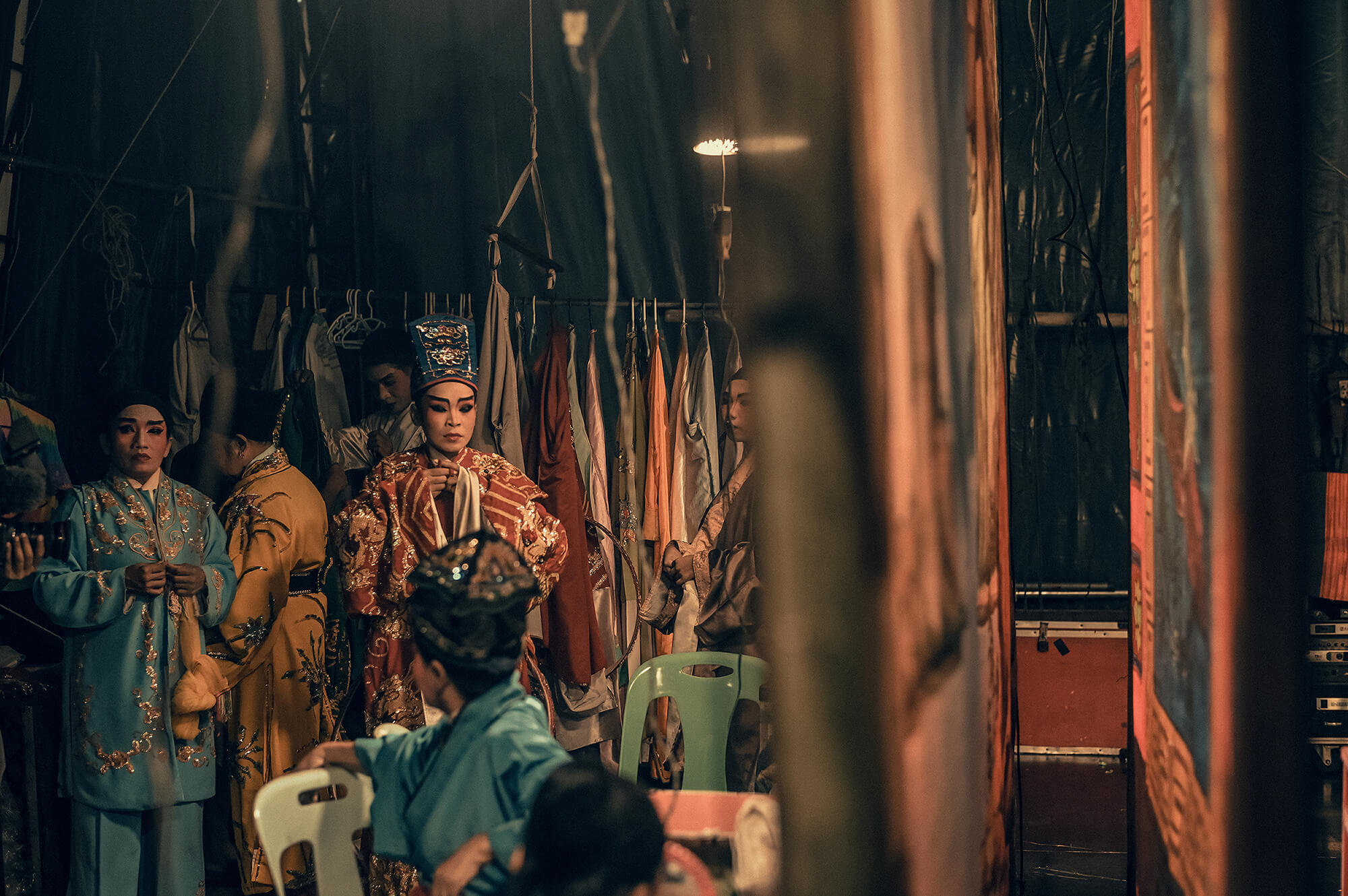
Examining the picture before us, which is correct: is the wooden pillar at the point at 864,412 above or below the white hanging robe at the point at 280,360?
below

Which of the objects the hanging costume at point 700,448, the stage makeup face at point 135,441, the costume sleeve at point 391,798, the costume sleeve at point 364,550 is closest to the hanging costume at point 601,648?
the hanging costume at point 700,448

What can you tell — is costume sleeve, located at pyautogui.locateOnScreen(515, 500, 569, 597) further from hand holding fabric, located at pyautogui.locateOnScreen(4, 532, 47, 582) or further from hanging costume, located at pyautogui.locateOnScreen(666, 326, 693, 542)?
hand holding fabric, located at pyautogui.locateOnScreen(4, 532, 47, 582)

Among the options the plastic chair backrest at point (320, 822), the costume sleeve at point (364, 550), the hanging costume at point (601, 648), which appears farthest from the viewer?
the hanging costume at point (601, 648)

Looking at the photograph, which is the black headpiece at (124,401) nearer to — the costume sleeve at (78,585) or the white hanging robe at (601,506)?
the costume sleeve at (78,585)

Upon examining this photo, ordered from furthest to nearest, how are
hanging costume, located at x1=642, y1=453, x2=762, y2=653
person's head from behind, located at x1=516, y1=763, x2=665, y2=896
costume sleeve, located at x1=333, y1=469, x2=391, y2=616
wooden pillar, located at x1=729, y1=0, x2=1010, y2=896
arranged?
1. hanging costume, located at x1=642, y1=453, x2=762, y2=653
2. costume sleeve, located at x1=333, y1=469, x2=391, y2=616
3. person's head from behind, located at x1=516, y1=763, x2=665, y2=896
4. wooden pillar, located at x1=729, y1=0, x2=1010, y2=896

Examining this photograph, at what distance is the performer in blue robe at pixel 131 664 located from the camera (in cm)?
180

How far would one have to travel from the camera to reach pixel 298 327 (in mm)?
2428

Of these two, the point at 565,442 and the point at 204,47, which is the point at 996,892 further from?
the point at 204,47

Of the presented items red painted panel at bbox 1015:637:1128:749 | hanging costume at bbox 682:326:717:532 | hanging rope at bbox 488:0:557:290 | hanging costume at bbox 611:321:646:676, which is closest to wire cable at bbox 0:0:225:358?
hanging rope at bbox 488:0:557:290

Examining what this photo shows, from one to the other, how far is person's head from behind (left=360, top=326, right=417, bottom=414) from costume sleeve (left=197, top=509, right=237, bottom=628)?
1.99 ft

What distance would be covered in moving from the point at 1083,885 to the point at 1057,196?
6.09 ft

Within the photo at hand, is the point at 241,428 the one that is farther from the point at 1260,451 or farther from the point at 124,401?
the point at 1260,451

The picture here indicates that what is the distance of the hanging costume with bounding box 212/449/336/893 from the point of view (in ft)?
6.69

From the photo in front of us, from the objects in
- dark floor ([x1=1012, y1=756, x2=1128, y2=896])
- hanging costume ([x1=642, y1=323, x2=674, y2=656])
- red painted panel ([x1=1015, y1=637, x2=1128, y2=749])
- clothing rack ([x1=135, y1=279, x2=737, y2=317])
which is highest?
clothing rack ([x1=135, y1=279, x2=737, y2=317])
